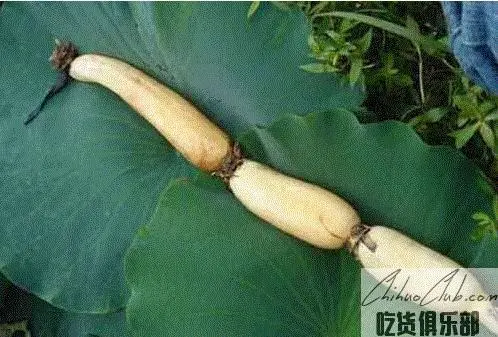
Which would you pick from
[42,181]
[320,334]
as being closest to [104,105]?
[42,181]

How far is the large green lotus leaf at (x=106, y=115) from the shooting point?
3.86ft

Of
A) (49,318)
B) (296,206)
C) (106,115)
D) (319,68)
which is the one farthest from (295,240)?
(49,318)

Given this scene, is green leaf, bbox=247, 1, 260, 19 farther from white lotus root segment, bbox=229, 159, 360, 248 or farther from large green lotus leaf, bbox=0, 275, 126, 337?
large green lotus leaf, bbox=0, 275, 126, 337

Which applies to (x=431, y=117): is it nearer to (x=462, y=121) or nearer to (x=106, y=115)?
(x=462, y=121)

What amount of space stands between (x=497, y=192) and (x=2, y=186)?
66 cm

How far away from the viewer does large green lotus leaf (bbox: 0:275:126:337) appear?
4.20 feet

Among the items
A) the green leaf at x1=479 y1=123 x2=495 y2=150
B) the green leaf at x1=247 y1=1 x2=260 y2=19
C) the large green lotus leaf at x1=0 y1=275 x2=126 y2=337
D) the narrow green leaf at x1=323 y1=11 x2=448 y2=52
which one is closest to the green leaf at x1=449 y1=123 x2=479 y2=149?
the green leaf at x1=479 y1=123 x2=495 y2=150

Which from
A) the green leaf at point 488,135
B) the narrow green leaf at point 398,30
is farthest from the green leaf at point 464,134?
the narrow green leaf at point 398,30

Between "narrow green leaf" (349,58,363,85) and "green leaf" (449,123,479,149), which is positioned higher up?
"narrow green leaf" (349,58,363,85)

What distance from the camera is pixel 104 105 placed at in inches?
49.6

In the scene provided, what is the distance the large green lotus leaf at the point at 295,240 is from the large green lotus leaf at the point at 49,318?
0.67ft

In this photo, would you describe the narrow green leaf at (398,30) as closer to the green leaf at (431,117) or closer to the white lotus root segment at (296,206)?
the green leaf at (431,117)

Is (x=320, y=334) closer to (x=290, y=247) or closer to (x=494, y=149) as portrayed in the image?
(x=290, y=247)

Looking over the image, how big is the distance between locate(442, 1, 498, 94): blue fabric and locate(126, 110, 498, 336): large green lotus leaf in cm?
17
